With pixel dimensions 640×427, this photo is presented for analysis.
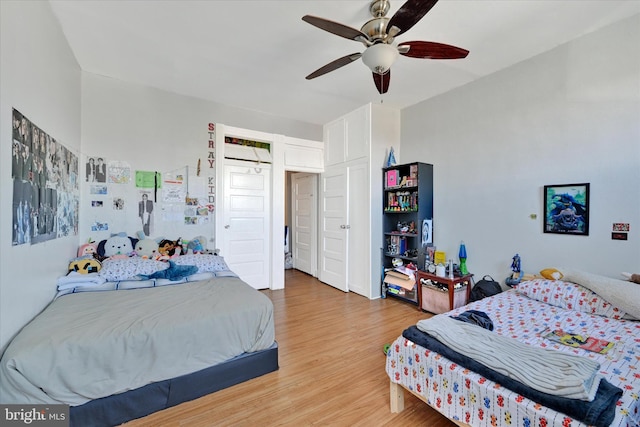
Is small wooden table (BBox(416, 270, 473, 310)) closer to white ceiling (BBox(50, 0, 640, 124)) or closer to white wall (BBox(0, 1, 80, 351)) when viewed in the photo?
white ceiling (BBox(50, 0, 640, 124))

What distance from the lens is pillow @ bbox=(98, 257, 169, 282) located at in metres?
2.51

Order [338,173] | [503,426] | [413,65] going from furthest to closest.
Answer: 1. [338,173]
2. [413,65]
3. [503,426]

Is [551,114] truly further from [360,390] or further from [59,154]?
[59,154]

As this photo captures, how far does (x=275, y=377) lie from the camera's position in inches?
80.4

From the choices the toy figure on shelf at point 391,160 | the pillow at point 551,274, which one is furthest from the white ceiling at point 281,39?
the pillow at point 551,274

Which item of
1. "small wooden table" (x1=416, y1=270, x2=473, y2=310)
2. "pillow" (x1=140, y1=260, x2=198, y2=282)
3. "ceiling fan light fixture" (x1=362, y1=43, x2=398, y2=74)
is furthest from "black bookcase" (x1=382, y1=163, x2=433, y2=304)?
"pillow" (x1=140, y1=260, x2=198, y2=282)

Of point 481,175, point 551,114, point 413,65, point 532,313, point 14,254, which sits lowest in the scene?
point 532,313

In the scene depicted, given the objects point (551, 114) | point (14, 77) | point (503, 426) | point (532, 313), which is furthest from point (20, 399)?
point (551, 114)

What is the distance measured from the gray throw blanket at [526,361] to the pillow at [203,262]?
2.18 meters

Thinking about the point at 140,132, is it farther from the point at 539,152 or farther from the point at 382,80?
the point at 539,152

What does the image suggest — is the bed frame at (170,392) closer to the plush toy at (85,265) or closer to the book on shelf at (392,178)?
the plush toy at (85,265)

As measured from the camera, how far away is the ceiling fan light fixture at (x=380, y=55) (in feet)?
6.04

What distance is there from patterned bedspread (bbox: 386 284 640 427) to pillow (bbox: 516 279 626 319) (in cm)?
1

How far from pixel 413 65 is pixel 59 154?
3347mm
